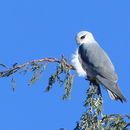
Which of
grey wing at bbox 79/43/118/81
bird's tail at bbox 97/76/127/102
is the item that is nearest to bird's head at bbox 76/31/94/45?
grey wing at bbox 79/43/118/81

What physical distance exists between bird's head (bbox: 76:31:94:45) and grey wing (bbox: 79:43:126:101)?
0.74ft

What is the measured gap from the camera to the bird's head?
6285mm

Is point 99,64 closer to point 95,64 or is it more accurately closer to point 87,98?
point 95,64

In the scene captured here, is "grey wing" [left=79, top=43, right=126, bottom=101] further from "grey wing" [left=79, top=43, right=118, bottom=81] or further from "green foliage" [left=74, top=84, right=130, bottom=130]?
"green foliage" [left=74, top=84, right=130, bottom=130]

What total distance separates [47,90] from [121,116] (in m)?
0.80

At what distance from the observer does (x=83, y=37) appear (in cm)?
631

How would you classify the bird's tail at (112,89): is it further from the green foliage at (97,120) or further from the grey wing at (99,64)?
the green foliage at (97,120)

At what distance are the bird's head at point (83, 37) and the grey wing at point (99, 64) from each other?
0.74 feet

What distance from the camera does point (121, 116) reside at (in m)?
3.67

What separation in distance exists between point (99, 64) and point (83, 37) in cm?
70

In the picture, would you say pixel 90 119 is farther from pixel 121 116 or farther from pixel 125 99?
pixel 125 99

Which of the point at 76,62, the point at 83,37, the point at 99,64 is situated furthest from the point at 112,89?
the point at 83,37

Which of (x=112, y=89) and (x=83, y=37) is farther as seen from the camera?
(x=83, y=37)

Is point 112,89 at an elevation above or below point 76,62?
below
